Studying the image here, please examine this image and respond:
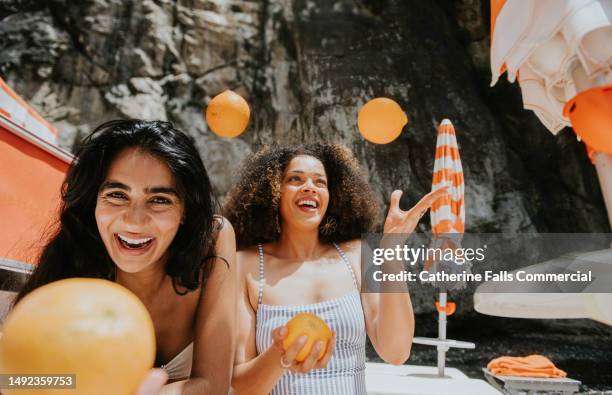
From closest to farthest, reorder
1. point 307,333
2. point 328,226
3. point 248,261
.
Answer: point 307,333 < point 248,261 < point 328,226

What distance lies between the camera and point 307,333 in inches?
44.2

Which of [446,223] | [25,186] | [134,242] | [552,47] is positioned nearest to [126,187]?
[134,242]

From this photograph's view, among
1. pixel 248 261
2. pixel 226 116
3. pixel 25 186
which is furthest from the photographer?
pixel 226 116

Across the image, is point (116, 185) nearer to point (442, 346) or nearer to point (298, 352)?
point (298, 352)

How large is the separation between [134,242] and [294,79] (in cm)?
995

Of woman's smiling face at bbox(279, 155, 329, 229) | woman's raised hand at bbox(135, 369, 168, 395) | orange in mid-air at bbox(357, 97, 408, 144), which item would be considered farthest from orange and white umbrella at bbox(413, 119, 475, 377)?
Answer: woman's raised hand at bbox(135, 369, 168, 395)

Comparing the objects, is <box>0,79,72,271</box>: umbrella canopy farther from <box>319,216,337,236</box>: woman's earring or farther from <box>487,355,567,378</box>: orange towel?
<box>487,355,567,378</box>: orange towel

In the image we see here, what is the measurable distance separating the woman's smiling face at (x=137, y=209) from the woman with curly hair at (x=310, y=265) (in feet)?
1.62

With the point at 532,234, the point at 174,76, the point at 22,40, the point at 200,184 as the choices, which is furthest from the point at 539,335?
the point at 22,40

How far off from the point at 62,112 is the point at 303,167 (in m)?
9.28

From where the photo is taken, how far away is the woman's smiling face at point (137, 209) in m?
1.17

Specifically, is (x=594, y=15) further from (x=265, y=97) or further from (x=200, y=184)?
(x=265, y=97)

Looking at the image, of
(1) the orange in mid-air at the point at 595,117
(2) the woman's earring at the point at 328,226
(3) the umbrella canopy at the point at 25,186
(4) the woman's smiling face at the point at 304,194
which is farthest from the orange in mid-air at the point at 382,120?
(1) the orange in mid-air at the point at 595,117

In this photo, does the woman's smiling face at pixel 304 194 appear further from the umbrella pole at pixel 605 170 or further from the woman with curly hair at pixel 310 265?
the umbrella pole at pixel 605 170
